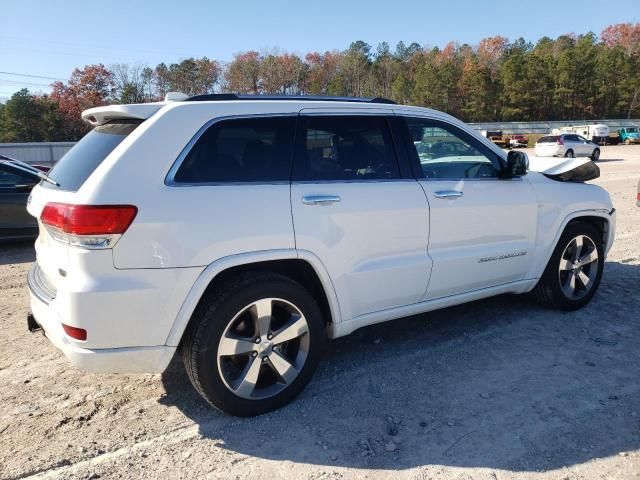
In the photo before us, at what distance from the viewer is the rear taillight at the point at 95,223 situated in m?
2.66

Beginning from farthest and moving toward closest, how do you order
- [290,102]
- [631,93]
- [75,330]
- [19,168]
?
[631,93] < [19,168] < [290,102] < [75,330]

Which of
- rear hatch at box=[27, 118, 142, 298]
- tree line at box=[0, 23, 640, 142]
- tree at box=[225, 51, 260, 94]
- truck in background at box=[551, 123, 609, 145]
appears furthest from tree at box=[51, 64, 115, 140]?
rear hatch at box=[27, 118, 142, 298]

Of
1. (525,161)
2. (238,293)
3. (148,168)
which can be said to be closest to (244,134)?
(148,168)

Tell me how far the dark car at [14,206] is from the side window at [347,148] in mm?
6295

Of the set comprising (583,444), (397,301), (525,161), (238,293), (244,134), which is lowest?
(583,444)

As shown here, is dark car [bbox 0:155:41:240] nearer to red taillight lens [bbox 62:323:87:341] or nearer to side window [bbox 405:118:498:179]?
red taillight lens [bbox 62:323:87:341]

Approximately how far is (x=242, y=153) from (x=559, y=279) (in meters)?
3.25

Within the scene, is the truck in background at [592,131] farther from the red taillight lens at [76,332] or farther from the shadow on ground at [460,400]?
the red taillight lens at [76,332]

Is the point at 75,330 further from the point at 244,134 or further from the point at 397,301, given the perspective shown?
the point at 397,301

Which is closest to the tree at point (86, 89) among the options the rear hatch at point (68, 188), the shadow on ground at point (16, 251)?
the shadow on ground at point (16, 251)

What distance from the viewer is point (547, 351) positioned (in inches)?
161

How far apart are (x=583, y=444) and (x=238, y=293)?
2.13 m

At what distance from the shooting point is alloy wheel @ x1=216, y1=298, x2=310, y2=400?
10.2 ft

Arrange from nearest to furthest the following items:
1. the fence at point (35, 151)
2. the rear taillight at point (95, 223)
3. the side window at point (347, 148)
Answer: the rear taillight at point (95, 223)
the side window at point (347, 148)
the fence at point (35, 151)
